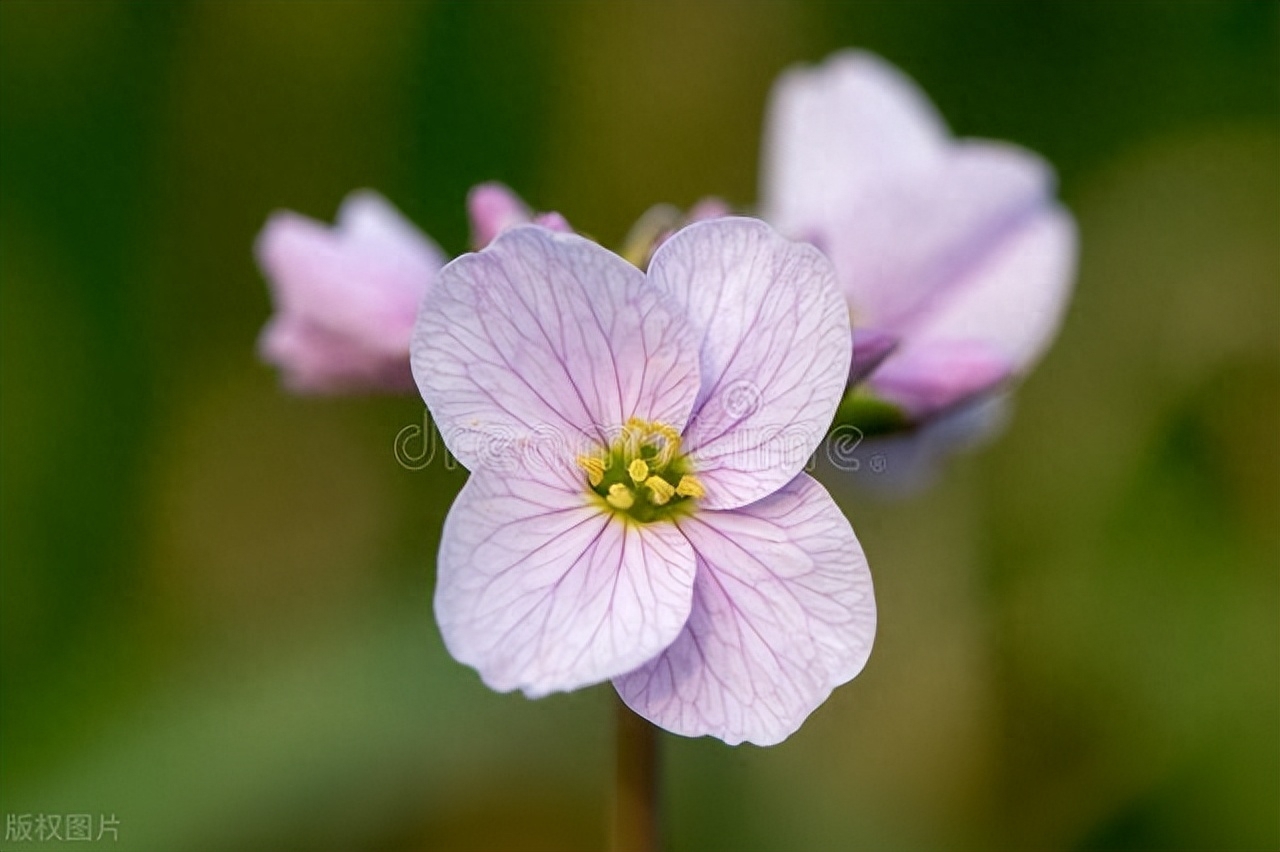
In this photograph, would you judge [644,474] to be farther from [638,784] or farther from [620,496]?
[638,784]

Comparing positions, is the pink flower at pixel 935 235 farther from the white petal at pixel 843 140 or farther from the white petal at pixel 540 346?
the white petal at pixel 540 346

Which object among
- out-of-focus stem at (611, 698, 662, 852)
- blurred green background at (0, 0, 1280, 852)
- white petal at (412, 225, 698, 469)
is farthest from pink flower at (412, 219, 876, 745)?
blurred green background at (0, 0, 1280, 852)

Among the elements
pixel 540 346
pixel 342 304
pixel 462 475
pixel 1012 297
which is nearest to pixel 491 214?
pixel 342 304

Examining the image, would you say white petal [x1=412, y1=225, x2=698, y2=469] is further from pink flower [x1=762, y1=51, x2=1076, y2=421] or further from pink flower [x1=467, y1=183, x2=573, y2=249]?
pink flower [x1=762, y1=51, x2=1076, y2=421]

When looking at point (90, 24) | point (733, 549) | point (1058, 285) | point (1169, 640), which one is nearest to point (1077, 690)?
point (1169, 640)

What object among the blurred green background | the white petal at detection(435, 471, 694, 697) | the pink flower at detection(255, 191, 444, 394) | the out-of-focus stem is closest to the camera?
the white petal at detection(435, 471, 694, 697)

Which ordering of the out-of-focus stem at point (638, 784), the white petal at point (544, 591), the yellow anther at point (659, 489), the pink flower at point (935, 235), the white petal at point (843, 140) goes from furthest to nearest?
1. the white petal at point (843, 140)
2. the pink flower at point (935, 235)
3. the out-of-focus stem at point (638, 784)
4. the yellow anther at point (659, 489)
5. the white petal at point (544, 591)

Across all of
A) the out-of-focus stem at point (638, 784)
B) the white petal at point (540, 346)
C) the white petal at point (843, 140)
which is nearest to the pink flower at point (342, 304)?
the white petal at point (540, 346)
